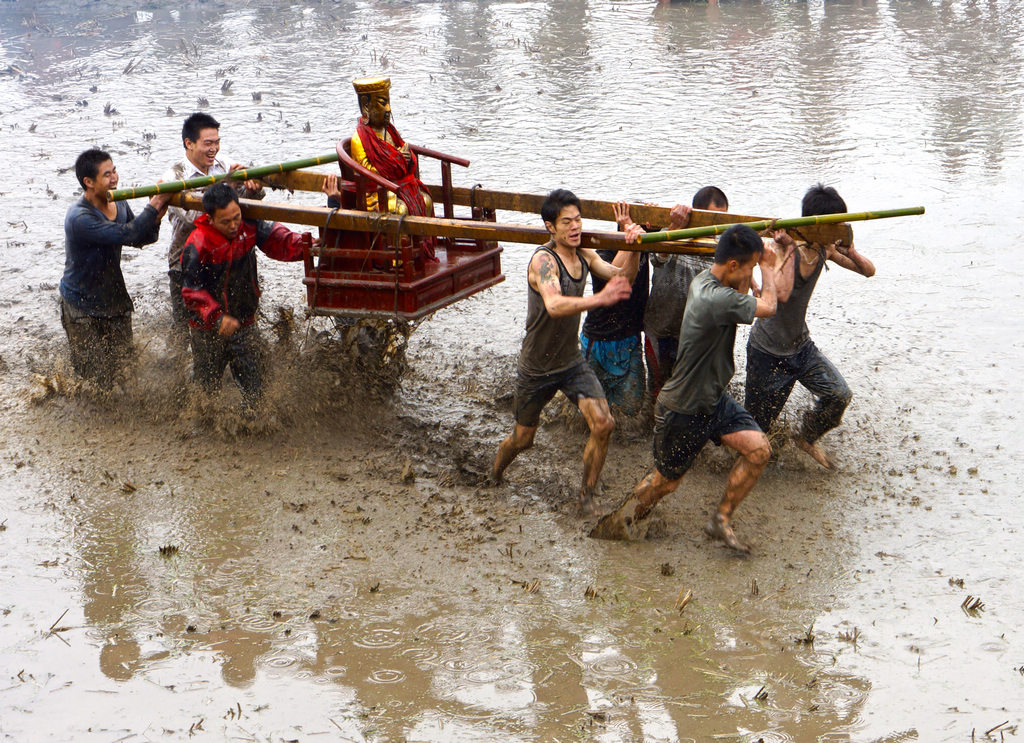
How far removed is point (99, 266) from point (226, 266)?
3.12ft

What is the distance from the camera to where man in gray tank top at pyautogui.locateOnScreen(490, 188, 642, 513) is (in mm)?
5121

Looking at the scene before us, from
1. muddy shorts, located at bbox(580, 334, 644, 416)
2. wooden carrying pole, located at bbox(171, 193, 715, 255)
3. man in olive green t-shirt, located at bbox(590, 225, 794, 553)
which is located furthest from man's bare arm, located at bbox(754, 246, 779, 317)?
muddy shorts, located at bbox(580, 334, 644, 416)

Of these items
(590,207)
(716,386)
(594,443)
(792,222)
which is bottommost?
(594,443)

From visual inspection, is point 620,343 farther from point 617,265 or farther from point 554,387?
point 554,387

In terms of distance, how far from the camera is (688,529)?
5.46m

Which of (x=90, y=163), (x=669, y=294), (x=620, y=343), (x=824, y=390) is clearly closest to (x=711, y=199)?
(x=669, y=294)

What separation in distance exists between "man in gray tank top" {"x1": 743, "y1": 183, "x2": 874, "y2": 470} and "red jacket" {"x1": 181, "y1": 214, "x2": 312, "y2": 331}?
256 centimetres

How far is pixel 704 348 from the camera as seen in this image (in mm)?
4898

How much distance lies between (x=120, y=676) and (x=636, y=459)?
302 cm

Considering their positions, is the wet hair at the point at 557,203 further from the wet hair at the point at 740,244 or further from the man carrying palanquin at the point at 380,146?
the man carrying palanquin at the point at 380,146

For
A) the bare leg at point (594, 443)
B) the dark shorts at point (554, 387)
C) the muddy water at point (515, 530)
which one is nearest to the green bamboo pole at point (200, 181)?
the muddy water at point (515, 530)

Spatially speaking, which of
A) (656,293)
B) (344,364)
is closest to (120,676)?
(344,364)

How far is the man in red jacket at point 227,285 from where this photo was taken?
5.81 m

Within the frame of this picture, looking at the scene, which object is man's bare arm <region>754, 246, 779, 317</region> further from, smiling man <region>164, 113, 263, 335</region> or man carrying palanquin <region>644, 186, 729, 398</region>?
smiling man <region>164, 113, 263, 335</region>
